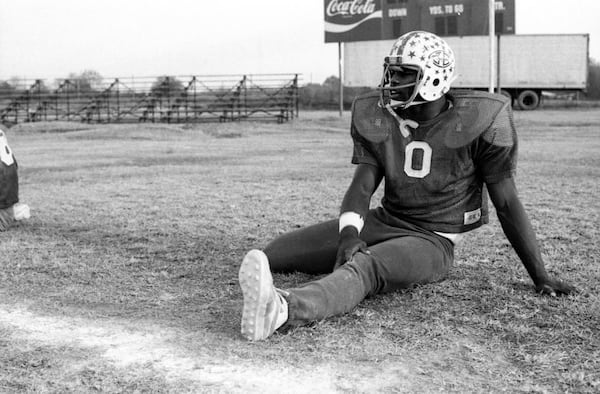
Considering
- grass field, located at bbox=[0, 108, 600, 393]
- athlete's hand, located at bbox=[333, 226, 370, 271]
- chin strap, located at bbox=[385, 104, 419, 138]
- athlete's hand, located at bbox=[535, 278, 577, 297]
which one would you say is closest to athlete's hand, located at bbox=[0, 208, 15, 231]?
grass field, located at bbox=[0, 108, 600, 393]

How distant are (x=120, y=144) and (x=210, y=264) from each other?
45.4 feet

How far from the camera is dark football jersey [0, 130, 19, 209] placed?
21.0ft

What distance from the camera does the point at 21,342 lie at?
11.1 feet

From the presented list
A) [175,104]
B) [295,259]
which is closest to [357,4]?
[175,104]

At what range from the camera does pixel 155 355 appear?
10.4ft

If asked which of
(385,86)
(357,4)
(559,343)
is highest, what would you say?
(357,4)

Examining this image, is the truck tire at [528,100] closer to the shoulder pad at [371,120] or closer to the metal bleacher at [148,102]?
the metal bleacher at [148,102]

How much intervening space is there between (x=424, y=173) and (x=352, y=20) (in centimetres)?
3197

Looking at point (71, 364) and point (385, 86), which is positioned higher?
point (385, 86)

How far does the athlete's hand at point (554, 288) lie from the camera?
4.04 metres

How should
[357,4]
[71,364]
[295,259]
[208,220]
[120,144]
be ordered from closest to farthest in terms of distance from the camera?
[71,364] < [295,259] < [208,220] < [120,144] < [357,4]

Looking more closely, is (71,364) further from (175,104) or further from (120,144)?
(175,104)

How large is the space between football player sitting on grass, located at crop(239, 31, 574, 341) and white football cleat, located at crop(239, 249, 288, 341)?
0.56 meters

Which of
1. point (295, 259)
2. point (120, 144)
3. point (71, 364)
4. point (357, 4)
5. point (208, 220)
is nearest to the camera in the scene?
point (71, 364)
